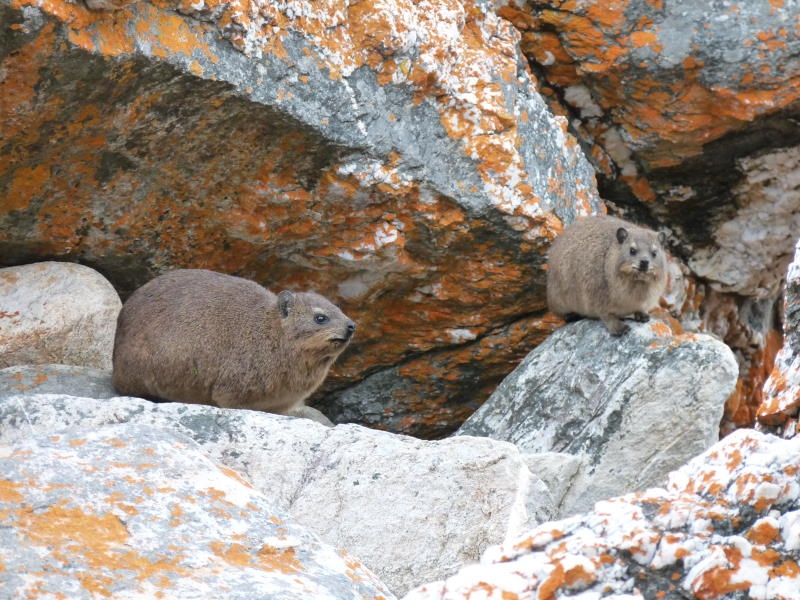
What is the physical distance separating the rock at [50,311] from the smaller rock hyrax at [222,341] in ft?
0.82

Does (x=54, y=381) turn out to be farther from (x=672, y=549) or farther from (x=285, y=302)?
(x=672, y=549)

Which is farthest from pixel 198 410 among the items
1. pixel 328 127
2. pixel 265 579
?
pixel 265 579

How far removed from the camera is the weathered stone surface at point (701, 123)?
9.86 m

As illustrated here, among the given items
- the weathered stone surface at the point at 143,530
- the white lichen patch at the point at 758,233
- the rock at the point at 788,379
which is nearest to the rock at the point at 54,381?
the weathered stone surface at the point at 143,530

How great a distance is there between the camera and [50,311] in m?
8.21

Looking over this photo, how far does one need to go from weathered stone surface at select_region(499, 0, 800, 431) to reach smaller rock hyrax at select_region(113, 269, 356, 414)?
3.52 m

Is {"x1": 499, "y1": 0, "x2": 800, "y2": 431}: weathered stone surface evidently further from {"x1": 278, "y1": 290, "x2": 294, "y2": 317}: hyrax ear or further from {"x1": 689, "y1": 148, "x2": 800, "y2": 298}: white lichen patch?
{"x1": 278, "y1": 290, "x2": 294, "y2": 317}: hyrax ear

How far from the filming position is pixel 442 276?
369 inches

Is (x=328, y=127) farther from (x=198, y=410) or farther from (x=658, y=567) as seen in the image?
(x=658, y=567)

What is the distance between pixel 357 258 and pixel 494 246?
1.13m

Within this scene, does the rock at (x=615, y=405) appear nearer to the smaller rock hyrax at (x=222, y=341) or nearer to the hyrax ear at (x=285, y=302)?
the smaller rock hyrax at (x=222, y=341)

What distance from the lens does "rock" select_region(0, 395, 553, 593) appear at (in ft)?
19.4

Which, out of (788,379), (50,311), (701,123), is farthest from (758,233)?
(788,379)

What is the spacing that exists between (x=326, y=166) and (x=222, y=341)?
153 cm
